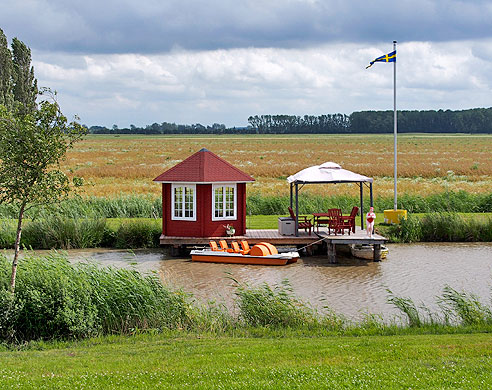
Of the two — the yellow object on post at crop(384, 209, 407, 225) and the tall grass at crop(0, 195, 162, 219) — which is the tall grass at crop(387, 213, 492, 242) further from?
the tall grass at crop(0, 195, 162, 219)

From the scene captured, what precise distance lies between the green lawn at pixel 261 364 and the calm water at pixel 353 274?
13.5ft

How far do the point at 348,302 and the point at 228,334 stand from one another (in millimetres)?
5108

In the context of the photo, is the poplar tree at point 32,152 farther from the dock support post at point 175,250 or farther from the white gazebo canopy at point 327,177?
the white gazebo canopy at point 327,177

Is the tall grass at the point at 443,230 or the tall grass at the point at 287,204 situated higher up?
the tall grass at the point at 287,204

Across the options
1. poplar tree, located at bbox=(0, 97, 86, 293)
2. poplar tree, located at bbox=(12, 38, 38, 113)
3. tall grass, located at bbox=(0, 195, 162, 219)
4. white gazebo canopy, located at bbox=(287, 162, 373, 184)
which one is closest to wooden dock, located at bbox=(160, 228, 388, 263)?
white gazebo canopy, located at bbox=(287, 162, 373, 184)

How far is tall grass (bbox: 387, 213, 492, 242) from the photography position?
25.7 metres

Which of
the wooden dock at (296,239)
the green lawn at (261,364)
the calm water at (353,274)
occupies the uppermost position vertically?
the wooden dock at (296,239)

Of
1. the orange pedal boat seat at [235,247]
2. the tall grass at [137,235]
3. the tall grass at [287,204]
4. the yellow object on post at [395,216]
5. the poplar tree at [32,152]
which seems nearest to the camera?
the poplar tree at [32,152]

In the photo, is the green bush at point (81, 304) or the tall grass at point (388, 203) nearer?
the green bush at point (81, 304)

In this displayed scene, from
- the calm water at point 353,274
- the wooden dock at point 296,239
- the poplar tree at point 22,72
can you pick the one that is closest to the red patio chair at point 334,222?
the wooden dock at point 296,239

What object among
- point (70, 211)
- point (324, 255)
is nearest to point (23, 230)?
point (70, 211)

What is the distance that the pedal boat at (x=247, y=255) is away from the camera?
21844mm

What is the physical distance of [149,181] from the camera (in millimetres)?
48969

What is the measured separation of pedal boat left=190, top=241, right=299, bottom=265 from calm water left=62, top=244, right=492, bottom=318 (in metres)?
0.33
